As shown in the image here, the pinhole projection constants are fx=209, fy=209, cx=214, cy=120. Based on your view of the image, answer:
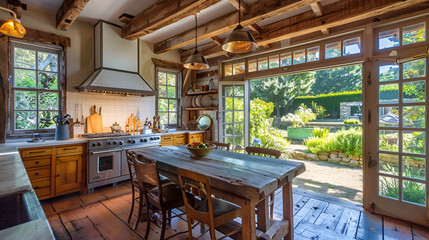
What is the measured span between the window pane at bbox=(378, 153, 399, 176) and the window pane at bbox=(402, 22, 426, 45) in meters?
1.42

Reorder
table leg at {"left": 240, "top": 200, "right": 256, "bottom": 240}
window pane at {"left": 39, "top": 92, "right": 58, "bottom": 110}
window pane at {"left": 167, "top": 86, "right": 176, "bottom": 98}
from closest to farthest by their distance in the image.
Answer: table leg at {"left": 240, "top": 200, "right": 256, "bottom": 240} → window pane at {"left": 39, "top": 92, "right": 58, "bottom": 110} → window pane at {"left": 167, "top": 86, "right": 176, "bottom": 98}

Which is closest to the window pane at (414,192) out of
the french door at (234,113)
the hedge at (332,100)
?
the french door at (234,113)

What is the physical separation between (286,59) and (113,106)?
3373 millimetres

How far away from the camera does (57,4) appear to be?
3100 millimetres

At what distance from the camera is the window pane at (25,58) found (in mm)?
3188

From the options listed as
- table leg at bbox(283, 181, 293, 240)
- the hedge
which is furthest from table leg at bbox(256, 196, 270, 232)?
the hedge

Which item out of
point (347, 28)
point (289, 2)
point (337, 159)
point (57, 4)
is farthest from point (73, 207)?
point (337, 159)

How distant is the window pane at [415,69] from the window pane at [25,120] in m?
5.30

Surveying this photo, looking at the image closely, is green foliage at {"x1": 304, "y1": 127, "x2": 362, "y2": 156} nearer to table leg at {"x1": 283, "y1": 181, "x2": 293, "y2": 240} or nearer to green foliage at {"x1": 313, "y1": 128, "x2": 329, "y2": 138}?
green foliage at {"x1": 313, "y1": 128, "x2": 329, "y2": 138}

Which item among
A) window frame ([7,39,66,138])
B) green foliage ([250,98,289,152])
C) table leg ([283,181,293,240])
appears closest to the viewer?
table leg ([283,181,293,240])

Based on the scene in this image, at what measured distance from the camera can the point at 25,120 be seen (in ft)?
10.7

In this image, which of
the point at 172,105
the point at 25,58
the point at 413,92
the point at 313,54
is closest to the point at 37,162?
the point at 25,58

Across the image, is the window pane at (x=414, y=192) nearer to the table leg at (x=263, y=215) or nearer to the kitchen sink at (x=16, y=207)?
the table leg at (x=263, y=215)

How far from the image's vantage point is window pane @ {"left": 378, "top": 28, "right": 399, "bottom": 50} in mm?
2615
